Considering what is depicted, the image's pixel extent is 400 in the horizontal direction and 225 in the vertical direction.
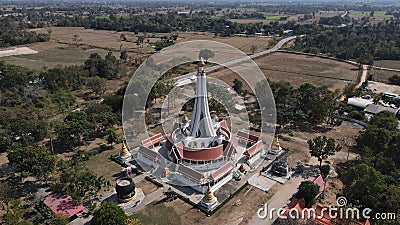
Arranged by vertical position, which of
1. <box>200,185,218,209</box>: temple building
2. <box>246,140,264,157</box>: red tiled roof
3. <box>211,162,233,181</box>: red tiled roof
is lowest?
<box>200,185,218,209</box>: temple building

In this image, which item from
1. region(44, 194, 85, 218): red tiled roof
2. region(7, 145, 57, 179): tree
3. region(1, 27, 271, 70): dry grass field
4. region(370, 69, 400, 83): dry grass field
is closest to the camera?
region(44, 194, 85, 218): red tiled roof

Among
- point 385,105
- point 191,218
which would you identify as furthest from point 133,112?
point 385,105

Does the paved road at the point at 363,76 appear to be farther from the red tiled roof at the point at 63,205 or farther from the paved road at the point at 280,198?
the red tiled roof at the point at 63,205

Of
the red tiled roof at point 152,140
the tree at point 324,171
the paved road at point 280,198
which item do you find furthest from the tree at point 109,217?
the tree at point 324,171

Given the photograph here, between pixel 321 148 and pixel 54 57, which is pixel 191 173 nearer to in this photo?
pixel 321 148

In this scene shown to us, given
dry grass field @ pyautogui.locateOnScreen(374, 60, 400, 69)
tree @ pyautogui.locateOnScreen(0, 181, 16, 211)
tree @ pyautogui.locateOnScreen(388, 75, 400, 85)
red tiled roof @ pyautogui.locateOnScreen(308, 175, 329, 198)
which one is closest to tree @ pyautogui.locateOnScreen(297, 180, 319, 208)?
red tiled roof @ pyautogui.locateOnScreen(308, 175, 329, 198)

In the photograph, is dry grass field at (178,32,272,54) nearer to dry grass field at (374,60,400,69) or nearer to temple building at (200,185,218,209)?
dry grass field at (374,60,400,69)
